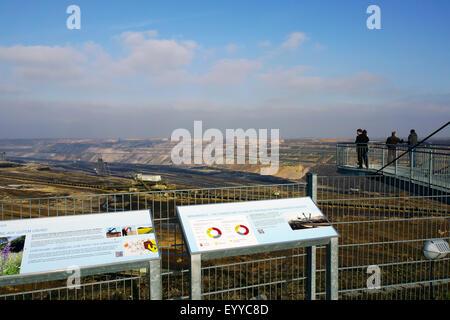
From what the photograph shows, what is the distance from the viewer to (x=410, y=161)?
1112 cm

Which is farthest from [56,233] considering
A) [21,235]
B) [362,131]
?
[362,131]

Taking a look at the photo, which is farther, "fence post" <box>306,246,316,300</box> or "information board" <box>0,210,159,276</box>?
"fence post" <box>306,246,316,300</box>

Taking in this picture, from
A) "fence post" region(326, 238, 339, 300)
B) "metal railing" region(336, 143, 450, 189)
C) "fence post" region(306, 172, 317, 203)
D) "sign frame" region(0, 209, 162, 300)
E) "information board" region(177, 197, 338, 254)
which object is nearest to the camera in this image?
"sign frame" region(0, 209, 162, 300)

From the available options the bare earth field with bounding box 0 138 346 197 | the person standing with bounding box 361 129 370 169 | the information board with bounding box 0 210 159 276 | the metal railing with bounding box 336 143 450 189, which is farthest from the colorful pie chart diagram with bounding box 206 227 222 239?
the bare earth field with bounding box 0 138 346 197

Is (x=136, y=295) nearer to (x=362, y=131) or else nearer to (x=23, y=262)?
(x=23, y=262)

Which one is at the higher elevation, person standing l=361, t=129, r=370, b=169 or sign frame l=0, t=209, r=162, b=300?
person standing l=361, t=129, r=370, b=169

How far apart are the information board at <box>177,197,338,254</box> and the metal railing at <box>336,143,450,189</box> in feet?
17.9

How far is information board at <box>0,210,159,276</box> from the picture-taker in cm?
357

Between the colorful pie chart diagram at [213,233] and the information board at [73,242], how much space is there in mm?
675

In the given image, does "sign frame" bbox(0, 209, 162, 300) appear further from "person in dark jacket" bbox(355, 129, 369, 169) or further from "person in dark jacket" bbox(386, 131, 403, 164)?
"person in dark jacket" bbox(355, 129, 369, 169)

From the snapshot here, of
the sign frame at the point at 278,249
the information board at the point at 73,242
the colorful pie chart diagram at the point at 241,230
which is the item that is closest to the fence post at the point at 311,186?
the sign frame at the point at 278,249
